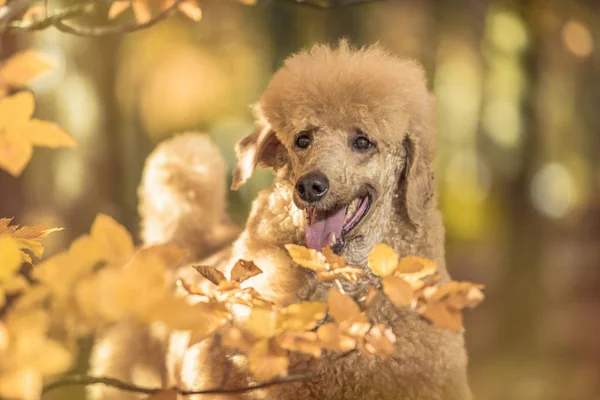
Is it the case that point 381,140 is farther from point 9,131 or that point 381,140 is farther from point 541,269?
point 541,269

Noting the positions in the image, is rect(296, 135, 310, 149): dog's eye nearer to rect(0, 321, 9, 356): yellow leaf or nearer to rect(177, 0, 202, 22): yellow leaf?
rect(177, 0, 202, 22): yellow leaf

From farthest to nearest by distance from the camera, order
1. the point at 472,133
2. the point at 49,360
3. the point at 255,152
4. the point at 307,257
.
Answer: the point at 472,133, the point at 255,152, the point at 307,257, the point at 49,360

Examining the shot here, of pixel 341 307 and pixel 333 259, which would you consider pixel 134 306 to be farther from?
pixel 333 259

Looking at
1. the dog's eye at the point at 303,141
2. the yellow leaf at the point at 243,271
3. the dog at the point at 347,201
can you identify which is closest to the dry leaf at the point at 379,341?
the yellow leaf at the point at 243,271

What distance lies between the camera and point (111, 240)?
41.9 inches

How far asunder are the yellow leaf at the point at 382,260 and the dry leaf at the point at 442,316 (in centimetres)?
10

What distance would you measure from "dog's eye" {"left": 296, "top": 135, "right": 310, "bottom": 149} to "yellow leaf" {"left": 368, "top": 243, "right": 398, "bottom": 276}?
647 millimetres

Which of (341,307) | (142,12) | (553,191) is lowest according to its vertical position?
(341,307)

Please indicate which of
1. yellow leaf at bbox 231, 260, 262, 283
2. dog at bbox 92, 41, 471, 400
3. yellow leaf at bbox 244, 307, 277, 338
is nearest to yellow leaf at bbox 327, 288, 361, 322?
yellow leaf at bbox 244, 307, 277, 338

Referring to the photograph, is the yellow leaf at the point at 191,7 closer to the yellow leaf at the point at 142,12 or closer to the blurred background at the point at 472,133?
the yellow leaf at the point at 142,12

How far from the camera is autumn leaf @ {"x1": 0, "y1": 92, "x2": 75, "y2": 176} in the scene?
1077 mm

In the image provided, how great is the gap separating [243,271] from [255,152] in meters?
0.65

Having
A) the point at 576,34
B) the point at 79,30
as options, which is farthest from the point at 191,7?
the point at 576,34

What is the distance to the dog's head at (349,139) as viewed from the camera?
5.89 feet
